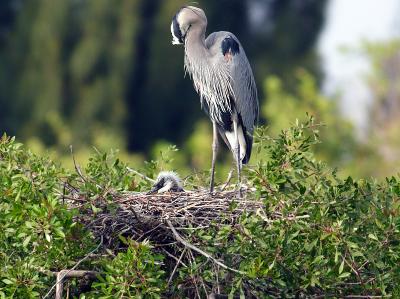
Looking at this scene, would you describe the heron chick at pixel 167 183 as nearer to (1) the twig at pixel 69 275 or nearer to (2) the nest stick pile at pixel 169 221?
(2) the nest stick pile at pixel 169 221

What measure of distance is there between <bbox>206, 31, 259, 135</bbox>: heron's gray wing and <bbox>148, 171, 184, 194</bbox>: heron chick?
1.24 metres

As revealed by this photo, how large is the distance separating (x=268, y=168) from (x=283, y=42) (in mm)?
17838

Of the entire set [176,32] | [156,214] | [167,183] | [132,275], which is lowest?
[132,275]

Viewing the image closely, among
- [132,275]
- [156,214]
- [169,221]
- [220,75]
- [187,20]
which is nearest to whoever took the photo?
[132,275]

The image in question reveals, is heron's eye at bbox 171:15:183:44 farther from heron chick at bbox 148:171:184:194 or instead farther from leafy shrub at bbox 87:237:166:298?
leafy shrub at bbox 87:237:166:298

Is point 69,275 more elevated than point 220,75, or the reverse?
point 220,75

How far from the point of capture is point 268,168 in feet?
16.8

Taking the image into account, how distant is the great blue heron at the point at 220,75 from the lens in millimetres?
7504

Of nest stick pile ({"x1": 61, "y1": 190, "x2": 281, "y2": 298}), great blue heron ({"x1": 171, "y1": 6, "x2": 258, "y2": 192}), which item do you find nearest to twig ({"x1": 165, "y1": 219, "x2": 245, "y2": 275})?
nest stick pile ({"x1": 61, "y1": 190, "x2": 281, "y2": 298})

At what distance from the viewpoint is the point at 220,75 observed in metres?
7.62

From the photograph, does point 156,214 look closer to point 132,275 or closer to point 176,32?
point 132,275

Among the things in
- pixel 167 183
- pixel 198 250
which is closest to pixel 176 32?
pixel 167 183

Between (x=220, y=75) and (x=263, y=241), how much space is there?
2789mm

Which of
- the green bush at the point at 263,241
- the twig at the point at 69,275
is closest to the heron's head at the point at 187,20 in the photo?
the green bush at the point at 263,241
